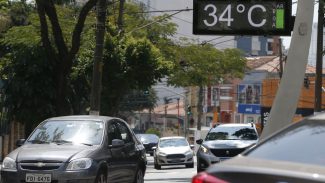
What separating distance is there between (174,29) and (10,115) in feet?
44.6

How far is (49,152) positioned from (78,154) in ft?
1.55

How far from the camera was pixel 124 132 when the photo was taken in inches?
530

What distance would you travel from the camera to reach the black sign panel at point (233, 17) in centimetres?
1406

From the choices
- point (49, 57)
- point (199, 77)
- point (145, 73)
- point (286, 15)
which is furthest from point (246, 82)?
point (286, 15)

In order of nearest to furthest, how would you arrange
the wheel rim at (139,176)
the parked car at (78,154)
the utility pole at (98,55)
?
the parked car at (78,154) < the wheel rim at (139,176) < the utility pole at (98,55)

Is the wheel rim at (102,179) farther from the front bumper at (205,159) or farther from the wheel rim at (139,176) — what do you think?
the front bumper at (205,159)

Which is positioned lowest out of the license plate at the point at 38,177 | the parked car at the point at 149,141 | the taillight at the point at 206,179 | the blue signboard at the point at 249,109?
the blue signboard at the point at 249,109

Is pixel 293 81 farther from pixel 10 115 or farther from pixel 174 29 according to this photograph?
pixel 174 29

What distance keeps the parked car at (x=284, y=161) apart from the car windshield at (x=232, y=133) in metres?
13.6

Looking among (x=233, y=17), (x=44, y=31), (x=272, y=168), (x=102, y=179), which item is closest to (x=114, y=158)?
(x=102, y=179)

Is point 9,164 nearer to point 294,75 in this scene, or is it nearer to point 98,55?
point 294,75

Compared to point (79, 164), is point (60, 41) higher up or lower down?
higher up

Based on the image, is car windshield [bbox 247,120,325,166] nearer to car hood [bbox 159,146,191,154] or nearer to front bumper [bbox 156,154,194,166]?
front bumper [bbox 156,154,194,166]

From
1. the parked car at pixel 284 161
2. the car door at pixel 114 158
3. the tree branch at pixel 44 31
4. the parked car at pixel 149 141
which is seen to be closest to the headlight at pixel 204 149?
the tree branch at pixel 44 31
